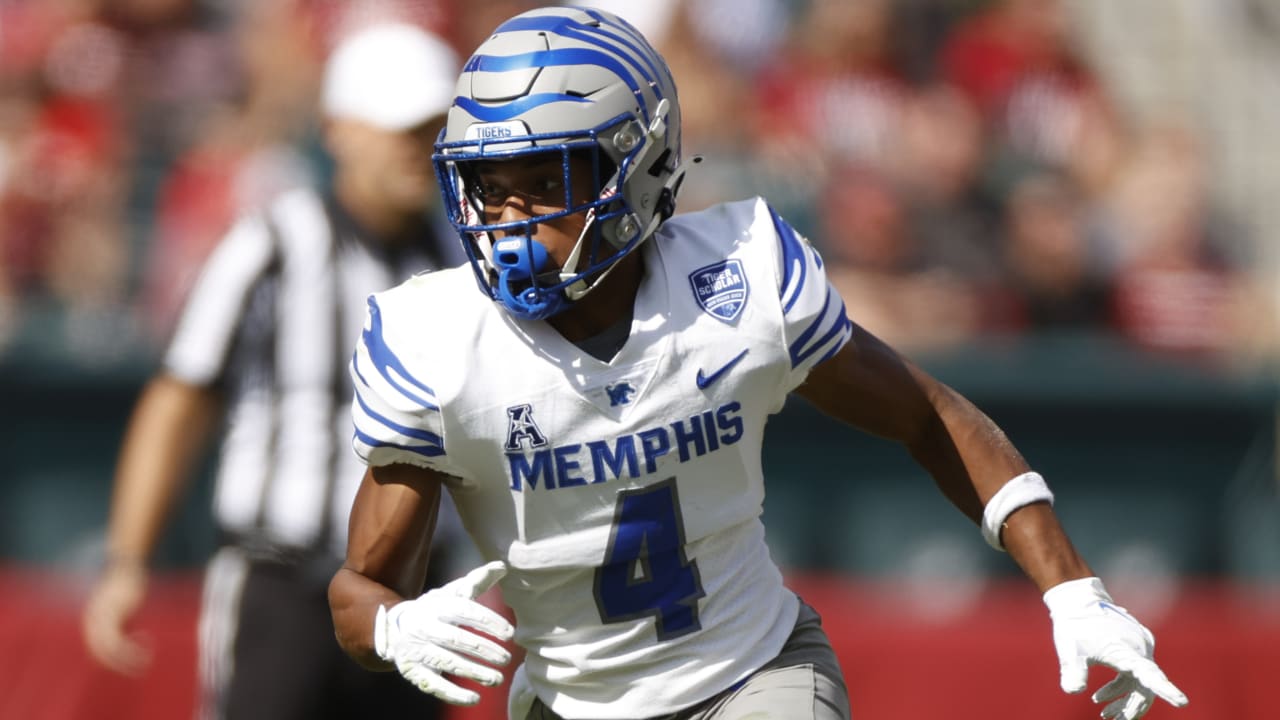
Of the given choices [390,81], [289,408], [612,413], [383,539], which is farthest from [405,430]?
[390,81]

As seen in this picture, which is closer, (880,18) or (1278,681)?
(1278,681)

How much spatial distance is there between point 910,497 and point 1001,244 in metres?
1.15

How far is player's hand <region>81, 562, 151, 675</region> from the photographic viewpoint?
4277 millimetres

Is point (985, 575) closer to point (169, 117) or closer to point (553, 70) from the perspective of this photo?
point (169, 117)

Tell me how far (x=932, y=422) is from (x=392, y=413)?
0.95m

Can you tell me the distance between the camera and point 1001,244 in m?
7.27

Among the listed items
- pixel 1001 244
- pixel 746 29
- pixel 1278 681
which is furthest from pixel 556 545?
pixel 746 29

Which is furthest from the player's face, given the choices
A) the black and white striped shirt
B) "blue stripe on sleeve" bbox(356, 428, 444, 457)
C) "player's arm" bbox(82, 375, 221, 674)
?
"player's arm" bbox(82, 375, 221, 674)

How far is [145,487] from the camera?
4258 millimetres

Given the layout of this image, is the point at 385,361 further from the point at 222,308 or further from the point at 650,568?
the point at 222,308

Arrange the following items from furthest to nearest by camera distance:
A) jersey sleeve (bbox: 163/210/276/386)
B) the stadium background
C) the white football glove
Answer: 1. the stadium background
2. jersey sleeve (bbox: 163/210/276/386)
3. the white football glove

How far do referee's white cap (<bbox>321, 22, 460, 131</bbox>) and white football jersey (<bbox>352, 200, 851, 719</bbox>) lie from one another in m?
1.41

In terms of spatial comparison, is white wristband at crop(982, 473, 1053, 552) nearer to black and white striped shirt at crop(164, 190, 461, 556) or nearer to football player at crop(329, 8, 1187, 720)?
football player at crop(329, 8, 1187, 720)

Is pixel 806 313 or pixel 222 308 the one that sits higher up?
pixel 806 313
